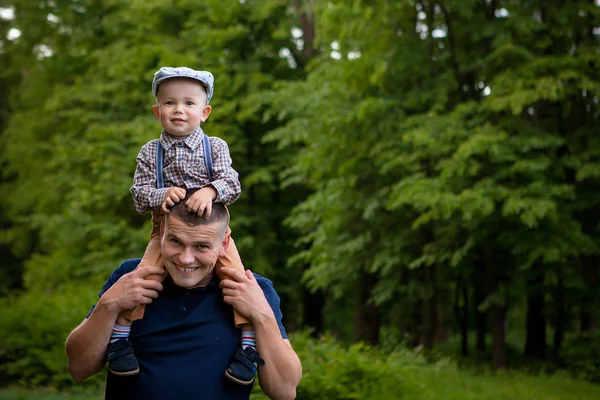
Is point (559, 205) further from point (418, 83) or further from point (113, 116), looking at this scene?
point (113, 116)

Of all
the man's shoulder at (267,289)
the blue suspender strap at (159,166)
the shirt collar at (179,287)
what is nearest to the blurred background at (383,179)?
the man's shoulder at (267,289)

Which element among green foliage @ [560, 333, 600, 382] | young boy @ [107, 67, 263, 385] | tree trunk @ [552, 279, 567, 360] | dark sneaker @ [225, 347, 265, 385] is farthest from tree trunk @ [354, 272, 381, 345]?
dark sneaker @ [225, 347, 265, 385]

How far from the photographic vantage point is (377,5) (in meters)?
18.1

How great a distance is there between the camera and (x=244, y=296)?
→ 330 cm

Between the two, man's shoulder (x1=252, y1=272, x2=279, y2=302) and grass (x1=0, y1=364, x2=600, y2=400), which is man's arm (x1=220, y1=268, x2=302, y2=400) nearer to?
man's shoulder (x1=252, y1=272, x2=279, y2=302)

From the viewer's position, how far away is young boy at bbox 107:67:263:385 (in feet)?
10.7

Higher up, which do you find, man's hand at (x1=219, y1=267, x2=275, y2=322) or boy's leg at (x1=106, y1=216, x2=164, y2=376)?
man's hand at (x1=219, y1=267, x2=275, y2=322)

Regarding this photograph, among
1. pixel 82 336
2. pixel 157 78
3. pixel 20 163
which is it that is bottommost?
pixel 82 336

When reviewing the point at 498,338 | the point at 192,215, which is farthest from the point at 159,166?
the point at 498,338

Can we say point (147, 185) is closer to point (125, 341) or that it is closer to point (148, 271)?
point (148, 271)

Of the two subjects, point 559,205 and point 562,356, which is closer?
point 559,205

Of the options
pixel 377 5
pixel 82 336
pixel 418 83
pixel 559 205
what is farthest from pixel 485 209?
pixel 82 336

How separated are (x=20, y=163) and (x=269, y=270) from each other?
14470mm

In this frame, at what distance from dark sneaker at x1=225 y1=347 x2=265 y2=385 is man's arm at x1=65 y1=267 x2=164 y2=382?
377mm
